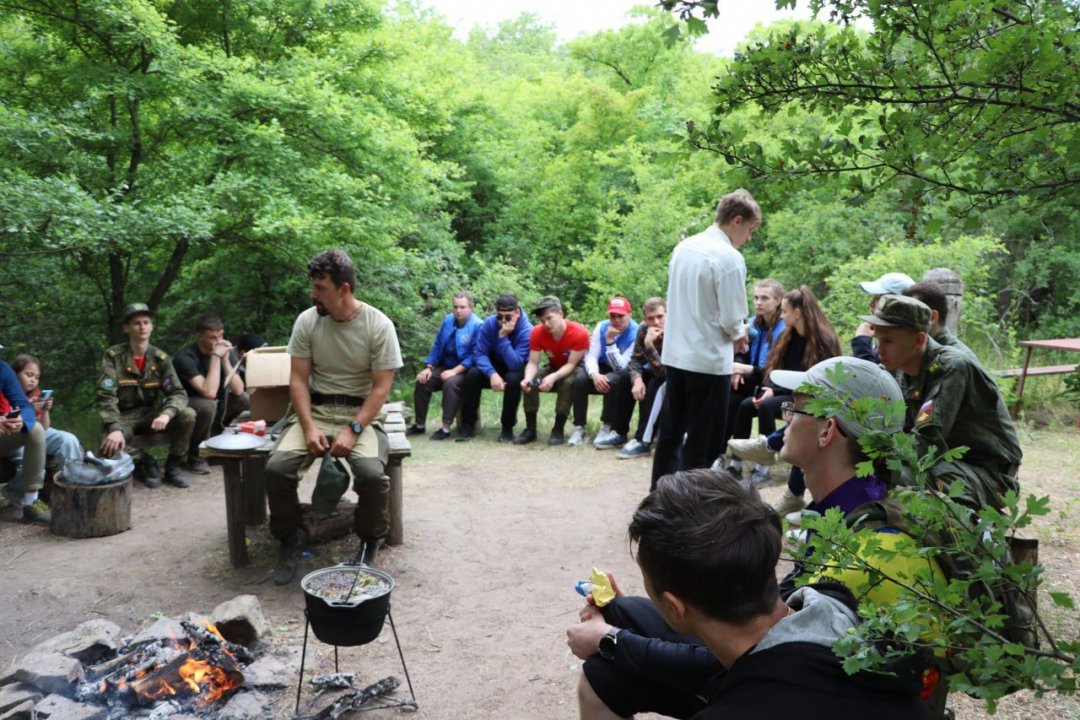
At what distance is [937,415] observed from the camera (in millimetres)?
2881

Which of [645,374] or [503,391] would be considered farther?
[503,391]

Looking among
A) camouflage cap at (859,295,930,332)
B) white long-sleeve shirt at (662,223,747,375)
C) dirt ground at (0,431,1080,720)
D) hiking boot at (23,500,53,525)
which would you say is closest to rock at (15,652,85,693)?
dirt ground at (0,431,1080,720)

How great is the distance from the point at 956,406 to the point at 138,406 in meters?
5.55

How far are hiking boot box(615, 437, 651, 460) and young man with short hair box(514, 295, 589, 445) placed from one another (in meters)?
0.76

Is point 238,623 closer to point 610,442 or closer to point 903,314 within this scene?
point 903,314

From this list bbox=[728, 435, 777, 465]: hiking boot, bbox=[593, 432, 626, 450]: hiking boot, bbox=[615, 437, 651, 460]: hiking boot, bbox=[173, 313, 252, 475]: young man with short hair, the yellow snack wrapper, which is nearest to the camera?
the yellow snack wrapper

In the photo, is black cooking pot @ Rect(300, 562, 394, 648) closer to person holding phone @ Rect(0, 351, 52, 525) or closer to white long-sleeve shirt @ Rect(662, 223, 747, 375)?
white long-sleeve shirt @ Rect(662, 223, 747, 375)

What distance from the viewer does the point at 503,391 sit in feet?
24.9

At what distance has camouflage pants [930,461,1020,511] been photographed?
2.67m

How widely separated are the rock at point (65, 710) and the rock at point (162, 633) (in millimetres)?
401

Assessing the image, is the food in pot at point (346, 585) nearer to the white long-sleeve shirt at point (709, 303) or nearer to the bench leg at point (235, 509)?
the bench leg at point (235, 509)

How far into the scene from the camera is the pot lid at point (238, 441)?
4379 millimetres

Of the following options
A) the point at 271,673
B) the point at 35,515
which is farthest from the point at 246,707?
the point at 35,515

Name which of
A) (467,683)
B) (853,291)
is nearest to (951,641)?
(467,683)
